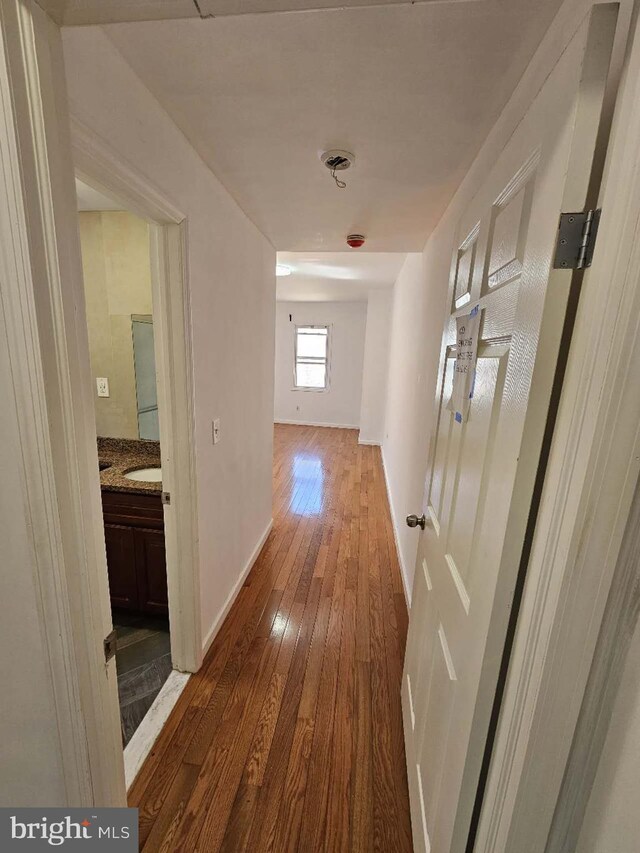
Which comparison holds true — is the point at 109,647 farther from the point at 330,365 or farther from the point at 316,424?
the point at 316,424

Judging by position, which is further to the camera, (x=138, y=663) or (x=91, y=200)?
(x=91, y=200)

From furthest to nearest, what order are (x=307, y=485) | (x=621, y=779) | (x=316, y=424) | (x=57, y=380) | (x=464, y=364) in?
(x=316, y=424) < (x=307, y=485) < (x=464, y=364) < (x=57, y=380) < (x=621, y=779)

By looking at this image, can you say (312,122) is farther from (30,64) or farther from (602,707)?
(602,707)

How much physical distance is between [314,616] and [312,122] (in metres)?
2.40

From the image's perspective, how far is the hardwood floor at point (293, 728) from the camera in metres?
1.16

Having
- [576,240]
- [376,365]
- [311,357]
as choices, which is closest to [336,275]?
[376,365]

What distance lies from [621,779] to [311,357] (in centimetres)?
672

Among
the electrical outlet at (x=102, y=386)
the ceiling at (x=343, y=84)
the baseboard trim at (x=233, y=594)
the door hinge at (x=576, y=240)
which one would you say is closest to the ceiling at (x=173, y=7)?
the ceiling at (x=343, y=84)

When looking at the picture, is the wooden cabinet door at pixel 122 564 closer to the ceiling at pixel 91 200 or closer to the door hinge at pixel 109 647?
the door hinge at pixel 109 647

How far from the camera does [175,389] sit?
1436 mm

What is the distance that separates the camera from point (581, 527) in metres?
0.52

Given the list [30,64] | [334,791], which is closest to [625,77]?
[30,64]

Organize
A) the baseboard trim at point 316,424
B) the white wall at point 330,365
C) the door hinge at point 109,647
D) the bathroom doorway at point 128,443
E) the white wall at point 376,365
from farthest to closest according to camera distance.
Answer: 1. the baseboard trim at point 316,424
2. the white wall at point 330,365
3. the white wall at point 376,365
4. the bathroom doorway at point 128,443
5. the door hinge at point 109,647

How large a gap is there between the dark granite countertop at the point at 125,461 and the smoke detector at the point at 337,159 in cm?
165
